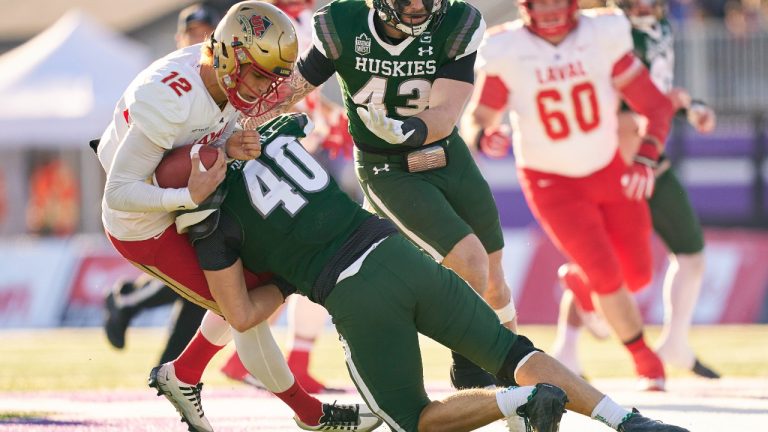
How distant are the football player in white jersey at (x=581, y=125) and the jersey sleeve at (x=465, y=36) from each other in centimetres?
137

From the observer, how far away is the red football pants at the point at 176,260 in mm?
4777

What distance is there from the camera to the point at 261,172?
449 cm

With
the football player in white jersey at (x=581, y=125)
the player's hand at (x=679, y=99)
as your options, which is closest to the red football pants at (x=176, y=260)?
the football player in white jersey at (x=581, y=125)

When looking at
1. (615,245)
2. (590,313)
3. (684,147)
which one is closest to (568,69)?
(615,245)

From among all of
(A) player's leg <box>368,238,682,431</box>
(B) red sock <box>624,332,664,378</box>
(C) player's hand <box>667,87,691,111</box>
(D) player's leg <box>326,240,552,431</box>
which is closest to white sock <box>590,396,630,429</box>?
(A) player's leg <box>368,238,682,431</box>

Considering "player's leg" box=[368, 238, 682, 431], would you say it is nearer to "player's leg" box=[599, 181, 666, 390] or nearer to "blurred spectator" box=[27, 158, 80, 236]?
"player's leg" box=[599, 181, 666, 390]

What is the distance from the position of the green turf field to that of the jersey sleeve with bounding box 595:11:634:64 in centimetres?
224

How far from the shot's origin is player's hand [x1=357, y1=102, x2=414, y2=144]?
468cm

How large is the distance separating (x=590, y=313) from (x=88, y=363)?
4.19 meters

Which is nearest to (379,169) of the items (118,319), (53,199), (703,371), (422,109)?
(422,109)

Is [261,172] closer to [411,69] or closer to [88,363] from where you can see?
[411,69]

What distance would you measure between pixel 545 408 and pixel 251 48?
148cm

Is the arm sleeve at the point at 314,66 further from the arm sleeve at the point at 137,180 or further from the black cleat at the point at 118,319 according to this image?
the black cleat at the point at 118,319

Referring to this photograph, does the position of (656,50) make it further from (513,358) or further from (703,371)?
(513,358)
